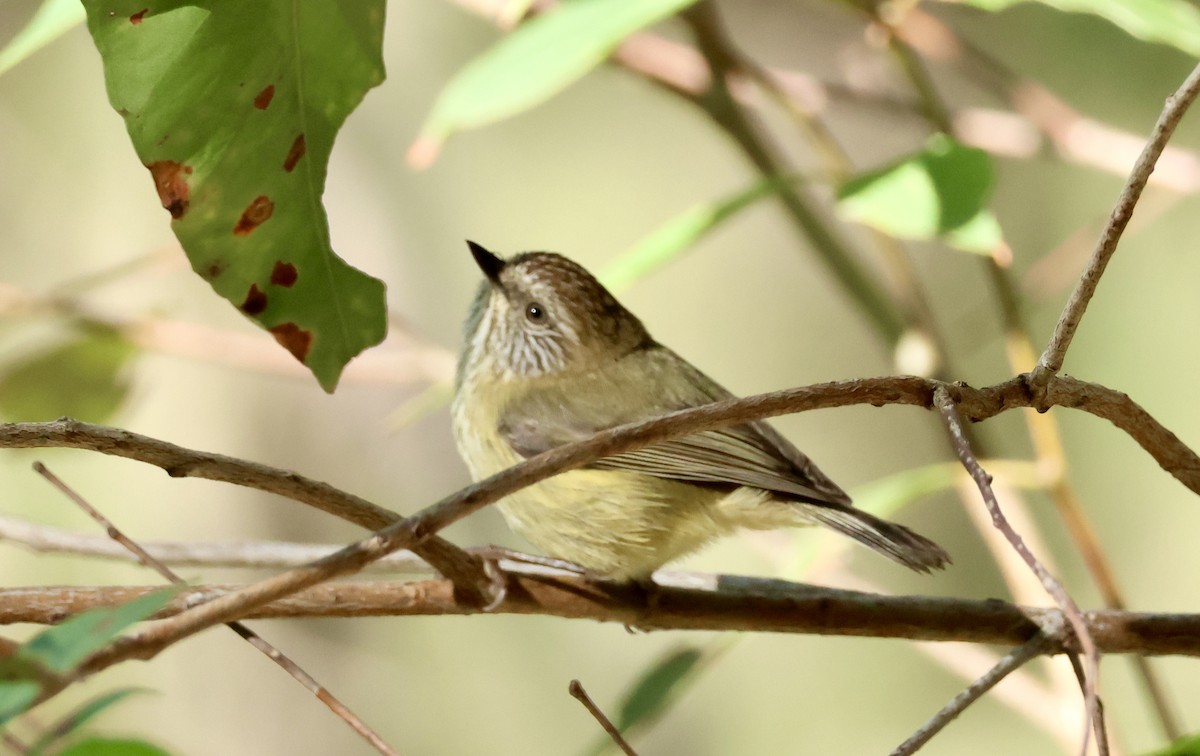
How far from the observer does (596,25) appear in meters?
1.49

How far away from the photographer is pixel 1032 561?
0.86 meters

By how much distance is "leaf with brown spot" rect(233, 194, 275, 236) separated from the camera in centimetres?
130

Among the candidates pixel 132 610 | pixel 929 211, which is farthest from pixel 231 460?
pixel 929 211

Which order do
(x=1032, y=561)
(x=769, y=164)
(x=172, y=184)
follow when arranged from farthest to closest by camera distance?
(x=769, y=164), (x=172, y=184), (x=1032, y=561)

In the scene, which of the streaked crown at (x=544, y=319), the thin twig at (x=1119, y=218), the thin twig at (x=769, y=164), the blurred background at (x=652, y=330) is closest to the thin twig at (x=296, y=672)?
the thin twig at (x=1119, y=218)

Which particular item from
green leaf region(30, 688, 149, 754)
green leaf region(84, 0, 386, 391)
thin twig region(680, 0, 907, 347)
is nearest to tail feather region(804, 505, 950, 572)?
thin twig region(680, 0, 907, 347)

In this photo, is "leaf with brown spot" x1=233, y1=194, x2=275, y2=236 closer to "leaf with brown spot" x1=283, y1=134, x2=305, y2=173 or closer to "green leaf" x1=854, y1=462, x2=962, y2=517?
"leaf with brown spot" x1=283, y1=134, x2=305, y2=173

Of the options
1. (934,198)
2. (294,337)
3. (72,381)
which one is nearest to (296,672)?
(294,337)

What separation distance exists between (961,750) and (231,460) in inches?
161

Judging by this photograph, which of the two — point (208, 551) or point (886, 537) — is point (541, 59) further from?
point (886, 537)

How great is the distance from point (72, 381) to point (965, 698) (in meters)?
2.04

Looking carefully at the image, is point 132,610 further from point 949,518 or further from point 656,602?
point 949,518

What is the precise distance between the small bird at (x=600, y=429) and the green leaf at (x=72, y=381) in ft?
2.45

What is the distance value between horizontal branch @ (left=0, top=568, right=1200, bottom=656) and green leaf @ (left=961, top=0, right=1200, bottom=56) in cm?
68
